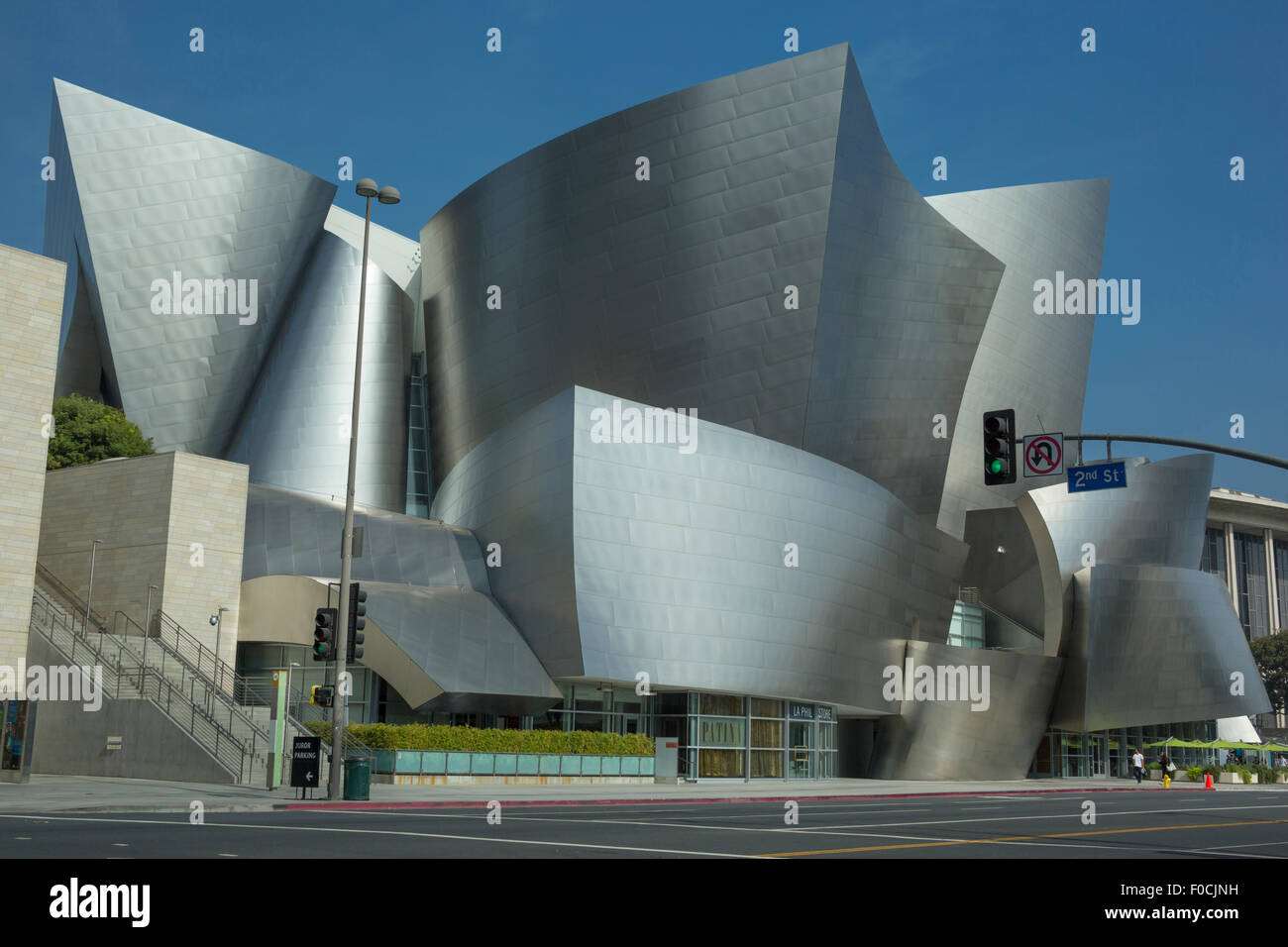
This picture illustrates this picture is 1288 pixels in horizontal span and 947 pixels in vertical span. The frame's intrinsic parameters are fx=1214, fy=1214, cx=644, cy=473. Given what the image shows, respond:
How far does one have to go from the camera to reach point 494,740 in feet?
110

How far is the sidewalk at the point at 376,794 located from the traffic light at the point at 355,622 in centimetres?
293

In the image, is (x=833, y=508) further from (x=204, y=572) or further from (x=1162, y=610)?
(x=204, y=572)

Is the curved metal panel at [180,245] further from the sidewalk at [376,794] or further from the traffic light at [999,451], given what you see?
the traffic light at [999,451]

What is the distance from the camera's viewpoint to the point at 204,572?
37062 millimetres

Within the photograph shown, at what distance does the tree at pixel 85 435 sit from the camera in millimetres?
46875

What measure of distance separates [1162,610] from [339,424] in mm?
35733

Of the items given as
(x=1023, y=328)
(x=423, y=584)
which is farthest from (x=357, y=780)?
(x=1023, y=328)

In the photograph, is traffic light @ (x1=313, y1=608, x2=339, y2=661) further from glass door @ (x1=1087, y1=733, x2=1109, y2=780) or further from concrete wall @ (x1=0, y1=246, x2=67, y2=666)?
glass door @ (x1=1087, y1=733, x2=1109, y2=780)

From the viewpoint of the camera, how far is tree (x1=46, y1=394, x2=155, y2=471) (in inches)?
1845

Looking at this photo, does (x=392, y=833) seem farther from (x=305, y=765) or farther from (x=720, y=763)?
(x=720, y=763)

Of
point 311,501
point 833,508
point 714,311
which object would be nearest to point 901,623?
point 833,508

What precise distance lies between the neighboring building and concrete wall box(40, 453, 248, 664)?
1.65 metres

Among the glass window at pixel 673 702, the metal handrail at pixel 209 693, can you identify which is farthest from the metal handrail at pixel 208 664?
the glass window at pixel 673 702

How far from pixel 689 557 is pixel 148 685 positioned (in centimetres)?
1628
